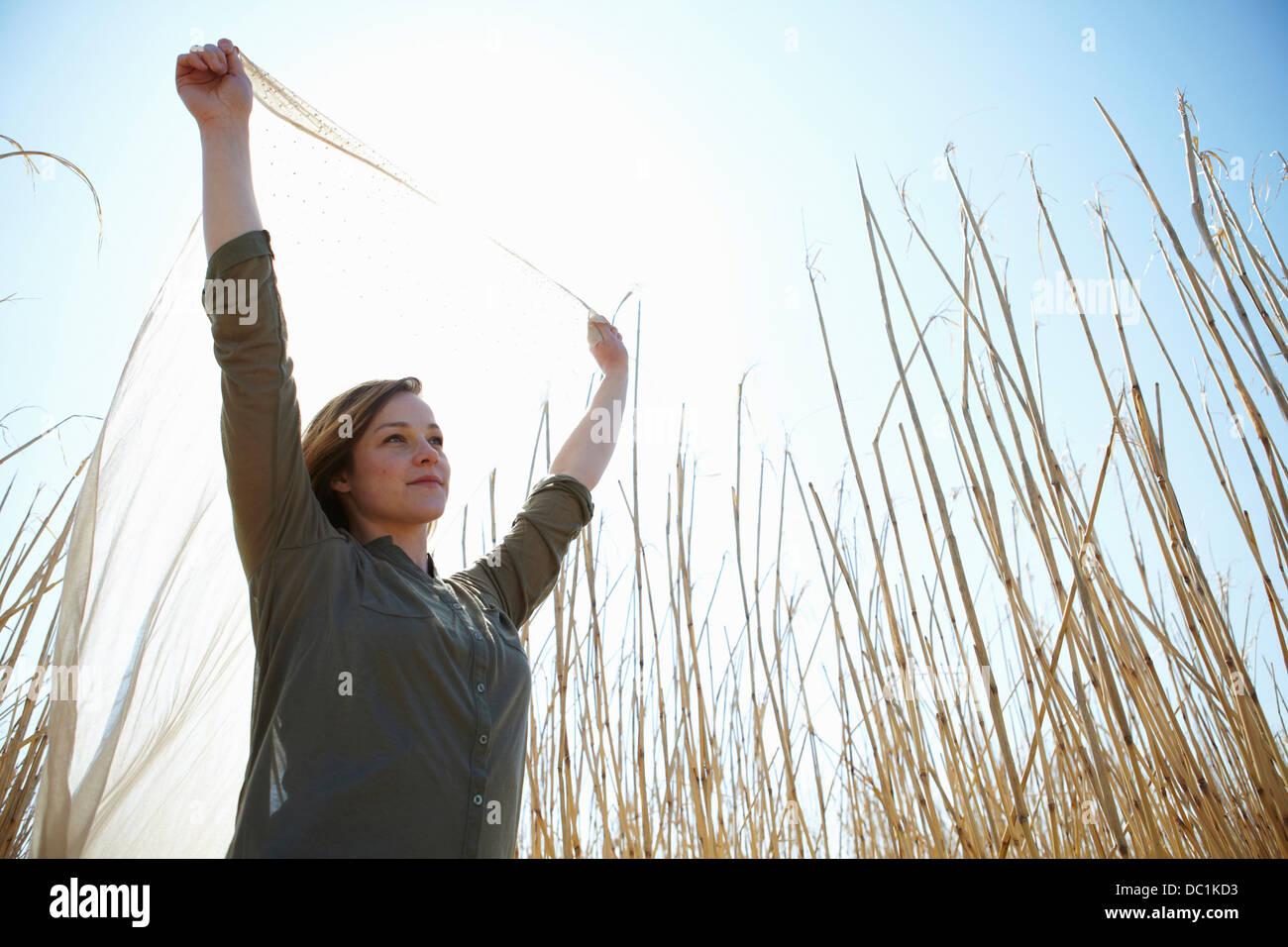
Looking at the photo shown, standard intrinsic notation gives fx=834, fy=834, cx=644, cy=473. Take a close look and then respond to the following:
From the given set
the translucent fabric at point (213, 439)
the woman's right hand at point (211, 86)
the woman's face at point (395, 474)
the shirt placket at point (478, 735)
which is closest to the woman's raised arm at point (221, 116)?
the woman's right hand at point (211, 86)

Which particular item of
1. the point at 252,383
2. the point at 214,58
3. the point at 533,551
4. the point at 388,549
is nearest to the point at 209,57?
the point at 214,58

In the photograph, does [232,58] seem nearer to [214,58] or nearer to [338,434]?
[214,58]

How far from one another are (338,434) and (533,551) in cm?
26

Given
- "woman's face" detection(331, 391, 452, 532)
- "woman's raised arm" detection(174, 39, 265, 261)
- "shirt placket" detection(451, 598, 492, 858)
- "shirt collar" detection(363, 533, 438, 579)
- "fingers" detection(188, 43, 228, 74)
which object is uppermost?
"fingers" detection(188, 43, 228, 74)

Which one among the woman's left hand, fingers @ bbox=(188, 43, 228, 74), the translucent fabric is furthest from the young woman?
the woman's left hand

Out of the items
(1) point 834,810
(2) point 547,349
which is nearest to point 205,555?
(2) point 547,349

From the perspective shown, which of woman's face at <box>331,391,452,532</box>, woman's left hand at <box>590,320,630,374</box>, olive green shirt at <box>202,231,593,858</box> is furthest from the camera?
woman's left hand at <box>590,320,630,374</box>

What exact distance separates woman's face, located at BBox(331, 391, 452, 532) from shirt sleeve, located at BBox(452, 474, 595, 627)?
0.10 metres

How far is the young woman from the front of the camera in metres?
0.62

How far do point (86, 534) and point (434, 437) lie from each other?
351 mm

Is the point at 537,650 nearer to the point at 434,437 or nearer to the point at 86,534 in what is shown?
the point at 434,437

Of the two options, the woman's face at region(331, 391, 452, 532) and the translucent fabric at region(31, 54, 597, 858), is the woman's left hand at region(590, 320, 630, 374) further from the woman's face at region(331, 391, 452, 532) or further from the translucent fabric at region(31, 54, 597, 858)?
the woman's face at region(331, 391, 452, 532)

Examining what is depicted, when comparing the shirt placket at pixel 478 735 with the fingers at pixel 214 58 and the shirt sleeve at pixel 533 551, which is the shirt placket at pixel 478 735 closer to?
the shirt sleeve at pixel 533 551

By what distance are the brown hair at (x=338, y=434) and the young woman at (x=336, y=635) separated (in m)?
0.03
